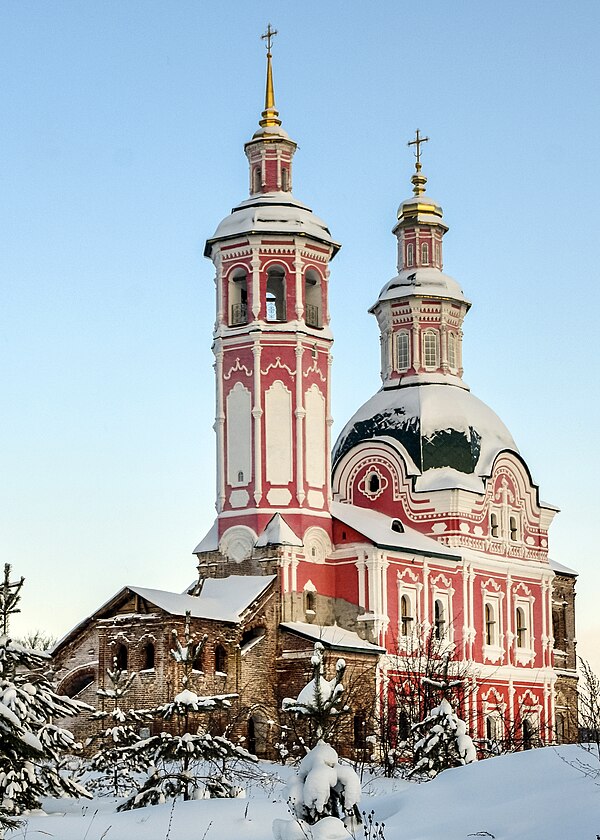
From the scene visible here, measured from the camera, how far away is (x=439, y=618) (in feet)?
145

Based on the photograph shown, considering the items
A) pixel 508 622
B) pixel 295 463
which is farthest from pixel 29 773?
pixel 508 622

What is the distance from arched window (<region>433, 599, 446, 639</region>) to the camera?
44094 millimetres

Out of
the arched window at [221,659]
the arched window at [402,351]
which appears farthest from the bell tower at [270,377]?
the arched window at [402,351]

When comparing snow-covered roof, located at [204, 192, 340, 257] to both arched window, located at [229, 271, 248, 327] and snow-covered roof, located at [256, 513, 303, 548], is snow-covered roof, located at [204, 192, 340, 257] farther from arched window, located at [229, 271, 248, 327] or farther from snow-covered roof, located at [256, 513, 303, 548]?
snow-covered roof, located at [256, 513, 303, 548]

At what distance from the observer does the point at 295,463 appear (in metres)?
41.3

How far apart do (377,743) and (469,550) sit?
9.37 m

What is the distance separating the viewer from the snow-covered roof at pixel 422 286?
50719 mm

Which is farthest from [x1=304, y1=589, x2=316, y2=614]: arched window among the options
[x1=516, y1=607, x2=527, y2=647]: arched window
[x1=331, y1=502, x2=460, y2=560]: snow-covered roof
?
[x1=516, y1=607, x2=527, y2=647]: arched window

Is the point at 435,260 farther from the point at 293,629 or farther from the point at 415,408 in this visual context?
the point at 293,629

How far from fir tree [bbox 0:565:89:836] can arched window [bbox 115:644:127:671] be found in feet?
60.3

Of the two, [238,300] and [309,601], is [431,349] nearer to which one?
[238,300]

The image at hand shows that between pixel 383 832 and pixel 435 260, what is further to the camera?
pixel 435 260

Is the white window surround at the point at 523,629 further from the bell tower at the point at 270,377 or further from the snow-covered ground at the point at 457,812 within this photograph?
the snow-covered ground at the point at 457,812

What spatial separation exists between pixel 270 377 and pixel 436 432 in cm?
780
